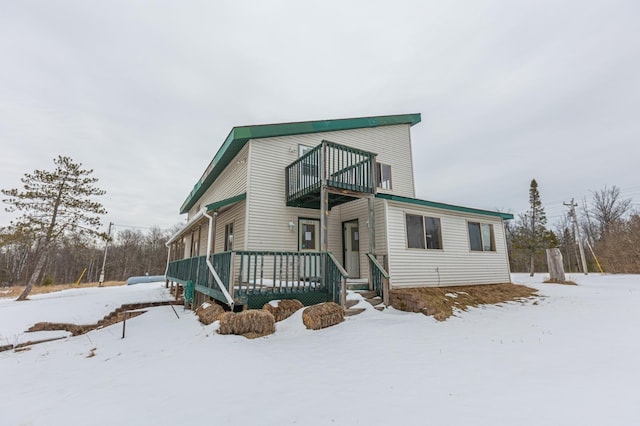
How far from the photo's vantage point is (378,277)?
8531 mm

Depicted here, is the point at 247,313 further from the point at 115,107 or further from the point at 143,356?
the point at 115,107

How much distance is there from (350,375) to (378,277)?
15.7 feet

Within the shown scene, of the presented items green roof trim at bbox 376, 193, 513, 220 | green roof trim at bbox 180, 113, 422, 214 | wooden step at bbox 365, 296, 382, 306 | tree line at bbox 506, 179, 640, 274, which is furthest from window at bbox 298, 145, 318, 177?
tree line at bbox 506, 179, 640, 274

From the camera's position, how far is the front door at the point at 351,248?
35.2 ft

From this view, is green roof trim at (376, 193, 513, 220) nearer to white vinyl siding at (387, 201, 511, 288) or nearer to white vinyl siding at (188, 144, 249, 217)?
white vinyl siding at (387, 201, 511, 288)

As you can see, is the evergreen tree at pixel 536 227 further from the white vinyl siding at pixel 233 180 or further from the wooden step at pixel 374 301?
the white vinyl siding at pixel 233 180

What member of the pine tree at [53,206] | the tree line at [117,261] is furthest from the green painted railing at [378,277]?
the tree line at [117,261]

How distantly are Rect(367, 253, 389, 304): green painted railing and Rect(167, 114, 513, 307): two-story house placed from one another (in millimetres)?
31

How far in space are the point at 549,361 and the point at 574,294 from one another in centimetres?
1003

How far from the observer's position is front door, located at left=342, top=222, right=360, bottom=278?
35.2 feet

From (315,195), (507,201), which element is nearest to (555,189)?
(507,201)

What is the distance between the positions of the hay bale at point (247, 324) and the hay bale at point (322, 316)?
804 millimetres

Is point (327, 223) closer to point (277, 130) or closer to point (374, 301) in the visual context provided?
point (374, 301)

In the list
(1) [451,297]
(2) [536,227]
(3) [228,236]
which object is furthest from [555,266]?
(3) [228,236]
